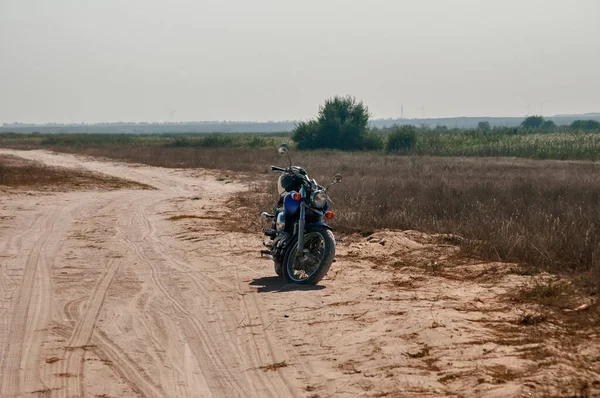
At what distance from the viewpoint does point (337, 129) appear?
172 feet

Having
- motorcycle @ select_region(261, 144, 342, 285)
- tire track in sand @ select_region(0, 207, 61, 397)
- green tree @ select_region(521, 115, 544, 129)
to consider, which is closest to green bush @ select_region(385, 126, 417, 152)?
tire track in sand @ select_region(0, 207, 61, 397)

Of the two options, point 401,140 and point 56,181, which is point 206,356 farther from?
point 401,140

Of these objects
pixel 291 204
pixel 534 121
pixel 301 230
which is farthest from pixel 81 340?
pixel 534 121

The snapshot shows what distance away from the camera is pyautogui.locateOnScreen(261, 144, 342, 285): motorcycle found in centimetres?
873

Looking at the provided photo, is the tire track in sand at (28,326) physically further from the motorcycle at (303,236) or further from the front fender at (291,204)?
the front fender at (291,204)

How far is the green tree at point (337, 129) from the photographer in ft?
172

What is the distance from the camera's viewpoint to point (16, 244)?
11945 mm

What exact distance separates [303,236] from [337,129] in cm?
4404

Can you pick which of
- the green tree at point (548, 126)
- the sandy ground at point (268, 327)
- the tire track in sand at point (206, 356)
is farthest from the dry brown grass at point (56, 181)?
the green tree at point (548, 126)

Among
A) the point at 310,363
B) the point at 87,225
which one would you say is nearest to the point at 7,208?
the point at 87,225

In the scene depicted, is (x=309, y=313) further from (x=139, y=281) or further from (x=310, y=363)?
(x=139, y=281)

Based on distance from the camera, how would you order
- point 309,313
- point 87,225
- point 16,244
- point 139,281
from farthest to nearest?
point 87,225, point 16,244, point 139,281, point 309,313

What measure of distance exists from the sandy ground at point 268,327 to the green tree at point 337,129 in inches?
1593

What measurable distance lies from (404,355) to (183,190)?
17833 millimetres
